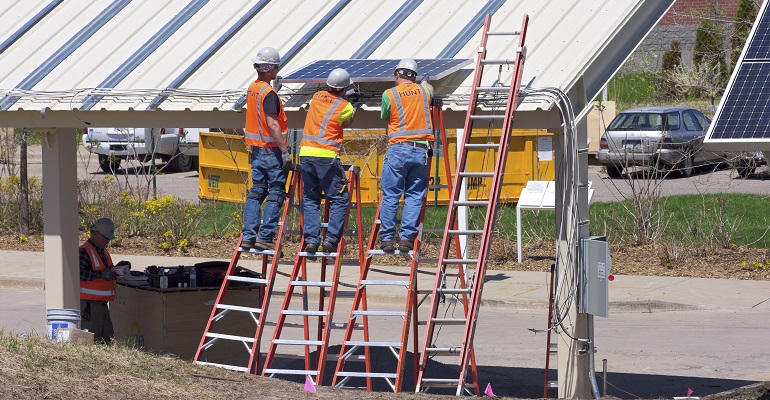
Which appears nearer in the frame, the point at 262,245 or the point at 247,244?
the point at 247,244

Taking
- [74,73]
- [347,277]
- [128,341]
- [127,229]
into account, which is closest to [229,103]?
[74,73]

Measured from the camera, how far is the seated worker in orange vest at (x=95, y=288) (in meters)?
11.7

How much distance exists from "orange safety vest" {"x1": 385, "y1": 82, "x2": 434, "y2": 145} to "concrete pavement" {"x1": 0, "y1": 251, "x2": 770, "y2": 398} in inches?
61.1

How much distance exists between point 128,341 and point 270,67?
3.27m

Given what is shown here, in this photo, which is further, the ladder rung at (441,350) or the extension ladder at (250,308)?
the extension ladder at (250,308)

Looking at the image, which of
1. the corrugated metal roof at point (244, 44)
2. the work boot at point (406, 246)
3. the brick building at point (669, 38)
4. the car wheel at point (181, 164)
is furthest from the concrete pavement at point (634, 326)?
the brick building at point (669, 38)

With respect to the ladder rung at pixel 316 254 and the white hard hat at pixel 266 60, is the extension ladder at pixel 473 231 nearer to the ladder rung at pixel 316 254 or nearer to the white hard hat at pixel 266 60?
the ladder rung at pixel 316 254

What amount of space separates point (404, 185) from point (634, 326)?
6.05 metres

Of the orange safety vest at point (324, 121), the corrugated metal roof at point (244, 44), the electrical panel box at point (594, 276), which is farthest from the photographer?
the corrugated metal roof at point (244, 44)

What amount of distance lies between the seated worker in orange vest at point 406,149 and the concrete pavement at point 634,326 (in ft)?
3.52

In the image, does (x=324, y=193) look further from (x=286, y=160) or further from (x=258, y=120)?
(x=258, y=120)

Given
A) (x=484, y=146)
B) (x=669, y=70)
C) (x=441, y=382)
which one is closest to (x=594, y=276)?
(x=484, y=146)

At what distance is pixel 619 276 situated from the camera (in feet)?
56.8

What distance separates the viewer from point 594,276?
374 inches
